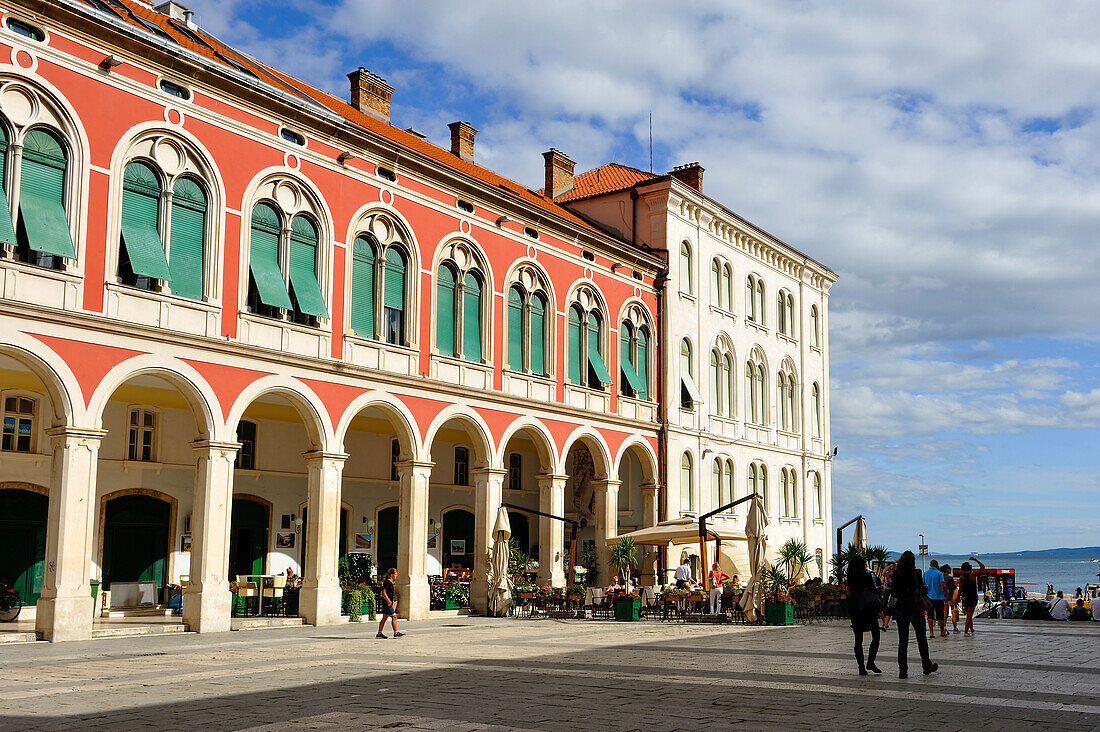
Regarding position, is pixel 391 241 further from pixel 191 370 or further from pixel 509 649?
pixel 509 649

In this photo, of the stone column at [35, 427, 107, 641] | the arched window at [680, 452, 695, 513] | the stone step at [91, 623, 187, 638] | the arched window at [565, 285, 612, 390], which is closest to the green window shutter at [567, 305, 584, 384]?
the arched window at [565, 285, 612, 390]

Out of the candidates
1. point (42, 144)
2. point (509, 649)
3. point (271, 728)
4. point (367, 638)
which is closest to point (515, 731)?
point (271, 728)

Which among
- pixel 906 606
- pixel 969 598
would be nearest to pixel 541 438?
pixel 969 598

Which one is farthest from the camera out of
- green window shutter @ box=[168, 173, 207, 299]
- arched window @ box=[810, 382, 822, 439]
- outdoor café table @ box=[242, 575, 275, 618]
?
arched window @ box=[810, 382, 822, 439]

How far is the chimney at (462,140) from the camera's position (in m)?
35.5

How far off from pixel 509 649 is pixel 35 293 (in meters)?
10.2

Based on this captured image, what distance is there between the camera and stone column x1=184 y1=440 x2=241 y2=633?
2078 centimetres

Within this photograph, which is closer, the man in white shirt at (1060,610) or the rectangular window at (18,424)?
the rectangular window at (18,424)

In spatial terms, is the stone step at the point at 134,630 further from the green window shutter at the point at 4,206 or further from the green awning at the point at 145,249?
the green window shutter at the point at 4,206

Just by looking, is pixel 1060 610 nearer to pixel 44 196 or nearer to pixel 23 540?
pixel 23 540

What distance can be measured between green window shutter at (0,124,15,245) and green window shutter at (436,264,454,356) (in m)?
11.1

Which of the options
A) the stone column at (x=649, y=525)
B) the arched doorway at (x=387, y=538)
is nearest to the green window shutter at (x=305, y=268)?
the arched doorway at (x=387, y=538)

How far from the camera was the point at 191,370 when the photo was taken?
21.1 metres

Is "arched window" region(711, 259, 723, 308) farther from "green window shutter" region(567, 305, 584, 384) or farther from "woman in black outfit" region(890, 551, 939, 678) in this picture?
"woman in black outfit" region(890, 551, 939, 678)
